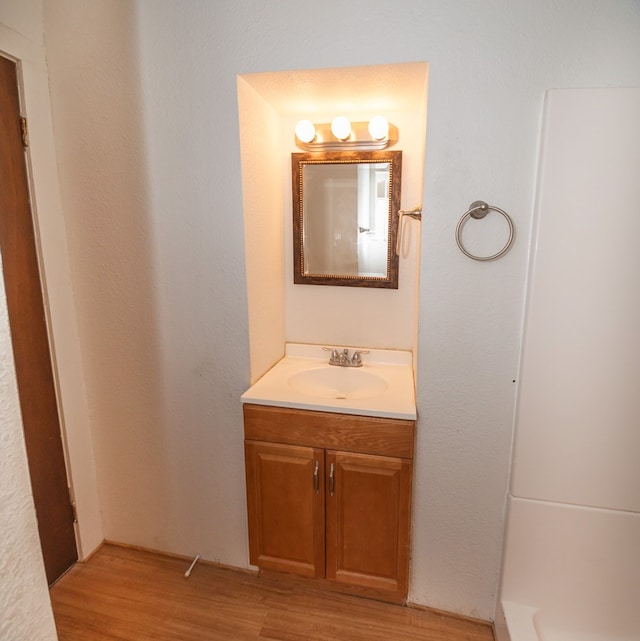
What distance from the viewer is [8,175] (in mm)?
1538

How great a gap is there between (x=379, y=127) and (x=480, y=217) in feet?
2.19

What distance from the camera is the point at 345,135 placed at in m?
1.81

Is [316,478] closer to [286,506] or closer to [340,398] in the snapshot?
[286,506]

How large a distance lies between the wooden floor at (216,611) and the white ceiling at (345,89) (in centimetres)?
203

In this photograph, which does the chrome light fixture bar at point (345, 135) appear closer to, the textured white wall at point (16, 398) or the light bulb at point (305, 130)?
the light bulb at point (305, 130)

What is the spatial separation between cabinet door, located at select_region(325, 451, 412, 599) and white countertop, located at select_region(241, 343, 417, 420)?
0.19 meters

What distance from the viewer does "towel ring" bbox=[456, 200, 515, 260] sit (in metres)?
1.37

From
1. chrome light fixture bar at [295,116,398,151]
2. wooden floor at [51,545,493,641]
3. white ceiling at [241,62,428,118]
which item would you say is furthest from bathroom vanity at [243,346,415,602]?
white ceiling at [241,62,428,118]

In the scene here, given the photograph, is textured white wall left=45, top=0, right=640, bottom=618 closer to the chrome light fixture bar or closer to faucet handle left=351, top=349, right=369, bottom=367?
the chrome light fixture bar

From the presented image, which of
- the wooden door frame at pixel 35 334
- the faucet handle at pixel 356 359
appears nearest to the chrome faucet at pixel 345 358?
the faucet handle at pixel 356 359

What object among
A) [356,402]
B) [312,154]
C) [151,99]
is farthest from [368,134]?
[356,402]

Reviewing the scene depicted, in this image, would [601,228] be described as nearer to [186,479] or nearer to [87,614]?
[186,479]

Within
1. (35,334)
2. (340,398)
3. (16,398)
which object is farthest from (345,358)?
(16,398)

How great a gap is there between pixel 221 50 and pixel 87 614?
7.26 ft
